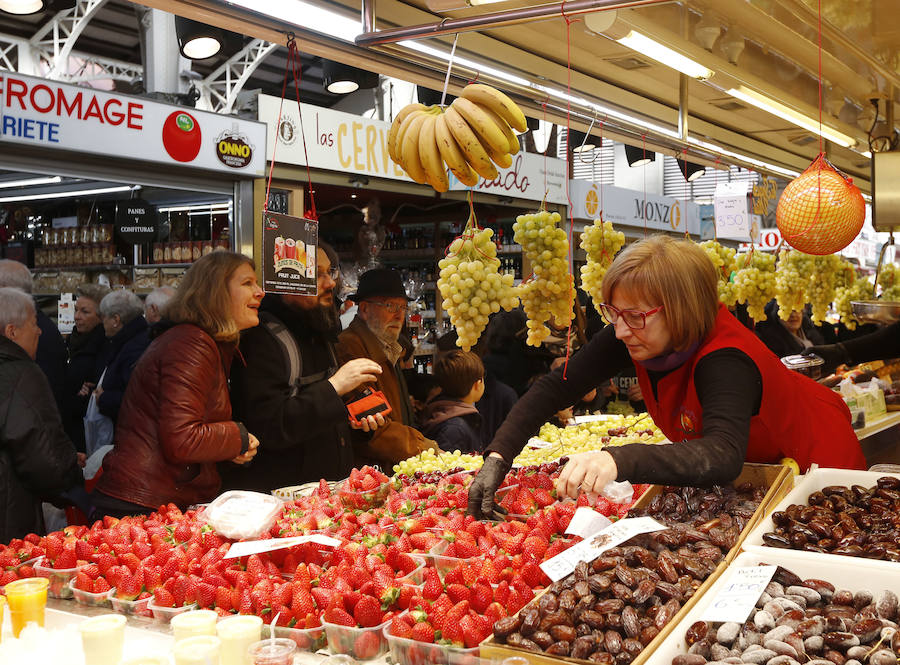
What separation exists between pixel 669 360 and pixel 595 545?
0.78 meters

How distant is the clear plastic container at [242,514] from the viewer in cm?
226

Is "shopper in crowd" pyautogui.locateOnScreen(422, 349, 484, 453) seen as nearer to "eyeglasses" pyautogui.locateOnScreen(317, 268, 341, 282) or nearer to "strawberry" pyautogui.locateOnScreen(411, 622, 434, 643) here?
"eyeglasses" pyautogui.locateOnScreen(317, 268, 341, 282)

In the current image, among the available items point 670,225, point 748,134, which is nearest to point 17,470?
point 748,134

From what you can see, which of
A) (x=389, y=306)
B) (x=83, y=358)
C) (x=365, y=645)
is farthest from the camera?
(x=83, y=358)

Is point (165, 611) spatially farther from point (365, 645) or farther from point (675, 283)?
point (675, 283)

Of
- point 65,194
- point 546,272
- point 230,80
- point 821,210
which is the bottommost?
point 546,272

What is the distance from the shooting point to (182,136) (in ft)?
17.0

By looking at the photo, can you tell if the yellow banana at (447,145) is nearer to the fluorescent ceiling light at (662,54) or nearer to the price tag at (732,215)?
the fluorescent ceiling light at (662,54)

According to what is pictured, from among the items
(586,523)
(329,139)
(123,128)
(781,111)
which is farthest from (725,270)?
(123,128)

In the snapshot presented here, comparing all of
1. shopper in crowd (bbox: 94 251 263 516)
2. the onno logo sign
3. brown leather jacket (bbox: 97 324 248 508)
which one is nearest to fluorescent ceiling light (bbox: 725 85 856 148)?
shopper in crowd (bbox: 94 251 263 516)

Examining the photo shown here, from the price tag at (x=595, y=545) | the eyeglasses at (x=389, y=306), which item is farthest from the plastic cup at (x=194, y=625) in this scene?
the eyeglasses at (x=389, y=306)

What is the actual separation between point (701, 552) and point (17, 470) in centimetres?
282

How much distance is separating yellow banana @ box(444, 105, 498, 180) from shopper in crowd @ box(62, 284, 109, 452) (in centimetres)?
389

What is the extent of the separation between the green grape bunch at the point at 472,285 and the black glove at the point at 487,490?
38.1 inches
